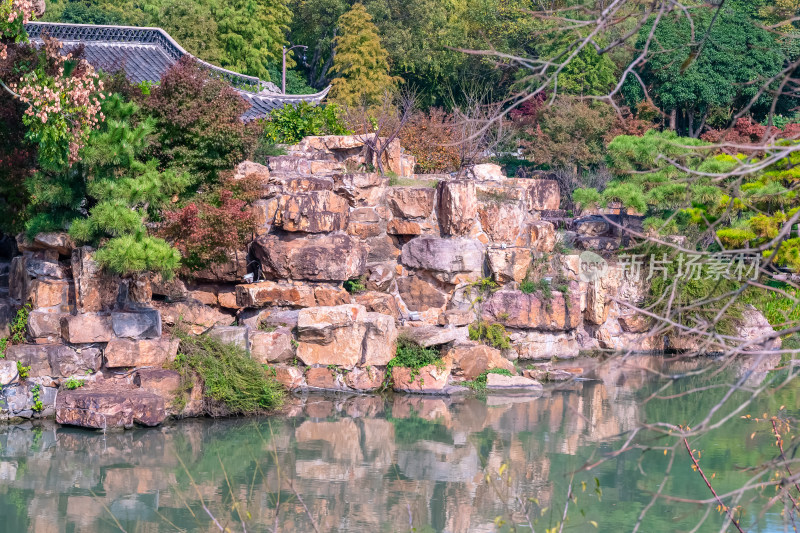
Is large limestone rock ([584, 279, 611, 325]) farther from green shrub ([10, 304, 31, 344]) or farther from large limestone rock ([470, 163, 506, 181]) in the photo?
green shrub ([10, 304, 31, 344])

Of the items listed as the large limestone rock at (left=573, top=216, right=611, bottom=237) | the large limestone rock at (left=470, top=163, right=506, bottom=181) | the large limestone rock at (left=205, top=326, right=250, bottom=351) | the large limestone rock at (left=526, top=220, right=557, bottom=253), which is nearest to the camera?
the large limestone rock at (left=205, top=326, right=250, bottom=351)

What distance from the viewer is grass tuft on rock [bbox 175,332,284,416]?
980cm

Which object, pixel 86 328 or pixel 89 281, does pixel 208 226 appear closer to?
pixel 89 281

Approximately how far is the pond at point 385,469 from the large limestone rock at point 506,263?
94.1 inches

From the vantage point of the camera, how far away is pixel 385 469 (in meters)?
8.37

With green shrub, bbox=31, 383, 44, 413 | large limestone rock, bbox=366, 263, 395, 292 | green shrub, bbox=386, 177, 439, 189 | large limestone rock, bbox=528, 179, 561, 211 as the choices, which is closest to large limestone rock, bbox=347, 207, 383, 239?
large limestone rock, bbox=366, 263, 395, 292

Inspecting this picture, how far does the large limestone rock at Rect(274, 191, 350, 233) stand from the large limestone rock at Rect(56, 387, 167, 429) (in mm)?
3155

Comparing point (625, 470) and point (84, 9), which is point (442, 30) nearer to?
point (84, 9)

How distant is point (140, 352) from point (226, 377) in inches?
37.7

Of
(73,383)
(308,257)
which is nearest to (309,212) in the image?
(308,257)

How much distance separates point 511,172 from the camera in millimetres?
24047

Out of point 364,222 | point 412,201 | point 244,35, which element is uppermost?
point 244,35

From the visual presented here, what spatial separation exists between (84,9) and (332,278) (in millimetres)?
19951

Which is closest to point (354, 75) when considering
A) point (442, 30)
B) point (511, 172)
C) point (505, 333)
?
point (442, 30)
